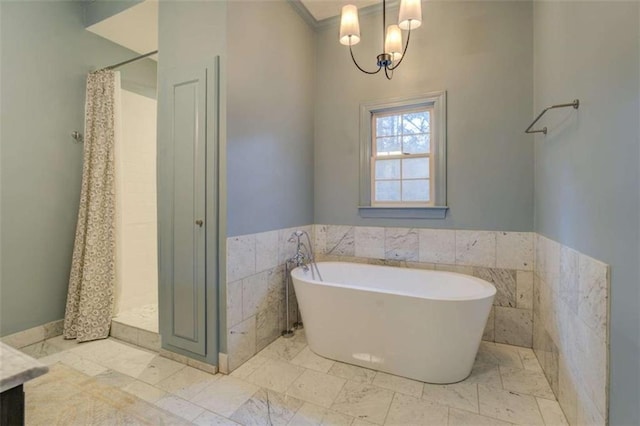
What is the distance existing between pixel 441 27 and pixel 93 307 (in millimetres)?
3939

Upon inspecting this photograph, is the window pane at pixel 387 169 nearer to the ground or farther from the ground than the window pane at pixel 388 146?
nearer to the ground

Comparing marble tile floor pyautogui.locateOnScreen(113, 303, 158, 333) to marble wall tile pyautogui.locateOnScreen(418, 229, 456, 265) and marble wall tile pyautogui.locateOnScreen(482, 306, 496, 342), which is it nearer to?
marble wall tile pyautogui.locateOnScreen(418, 229, 456, 265)

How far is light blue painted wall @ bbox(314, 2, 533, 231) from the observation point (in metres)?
2.38

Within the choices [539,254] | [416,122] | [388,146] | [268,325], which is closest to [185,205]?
[268,325]

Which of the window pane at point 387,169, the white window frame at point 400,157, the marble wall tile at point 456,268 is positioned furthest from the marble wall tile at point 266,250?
the marble wall tile at point 456,268

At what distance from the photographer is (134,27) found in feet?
8.81

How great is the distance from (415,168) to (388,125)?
0.52 meters

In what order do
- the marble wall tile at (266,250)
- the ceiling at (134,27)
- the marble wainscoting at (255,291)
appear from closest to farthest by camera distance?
the marble wainscoting at (255,291) → the marble wall tile at (266,250) → the ceiling at (134,27)

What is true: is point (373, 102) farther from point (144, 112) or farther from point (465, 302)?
point (144, 112)

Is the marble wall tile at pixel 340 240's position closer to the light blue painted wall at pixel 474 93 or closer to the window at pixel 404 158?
the light blue painted wall at pixel 474 93

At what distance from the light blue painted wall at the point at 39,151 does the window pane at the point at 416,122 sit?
10.1 ft

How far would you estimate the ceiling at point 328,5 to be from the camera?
2.70 metres

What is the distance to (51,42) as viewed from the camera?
248 cm

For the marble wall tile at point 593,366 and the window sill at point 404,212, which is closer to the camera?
the marble wall tile at point 593,366
